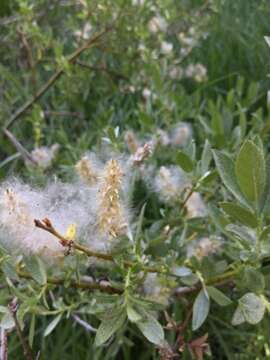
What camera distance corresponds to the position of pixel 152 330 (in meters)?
0.90

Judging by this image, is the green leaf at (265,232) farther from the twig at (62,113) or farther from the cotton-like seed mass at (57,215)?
the twig at (62,113)

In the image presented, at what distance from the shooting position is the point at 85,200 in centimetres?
102

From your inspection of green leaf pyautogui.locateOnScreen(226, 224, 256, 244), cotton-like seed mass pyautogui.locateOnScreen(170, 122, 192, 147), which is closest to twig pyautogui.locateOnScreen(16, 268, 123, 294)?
green leaf pyautogui.locateOnScreen(226, 224, 256, 244)

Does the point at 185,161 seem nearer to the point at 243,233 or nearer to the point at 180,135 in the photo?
the point at 243,233

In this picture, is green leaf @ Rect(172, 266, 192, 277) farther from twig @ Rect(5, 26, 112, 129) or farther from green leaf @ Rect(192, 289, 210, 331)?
twig @ Rect(5, 26, 112, 129)

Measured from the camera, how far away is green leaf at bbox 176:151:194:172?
112 centimetres

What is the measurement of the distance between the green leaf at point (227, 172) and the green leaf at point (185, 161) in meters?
0.22

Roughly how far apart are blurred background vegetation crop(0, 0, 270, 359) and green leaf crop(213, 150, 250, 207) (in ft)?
1.86

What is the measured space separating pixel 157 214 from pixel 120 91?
65cm

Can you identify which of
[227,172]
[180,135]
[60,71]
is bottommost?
[180,135]

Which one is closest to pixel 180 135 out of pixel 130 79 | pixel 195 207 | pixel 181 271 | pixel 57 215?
pixel 195 207

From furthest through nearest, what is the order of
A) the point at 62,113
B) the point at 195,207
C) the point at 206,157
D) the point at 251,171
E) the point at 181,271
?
1. the point at 62,113
2. the point at 195,207
3. the point at 206,157
4. the point at 181,271
5. the point at 251,171

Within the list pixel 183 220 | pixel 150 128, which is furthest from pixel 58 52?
pixel 183 220

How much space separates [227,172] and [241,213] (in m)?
0.07
